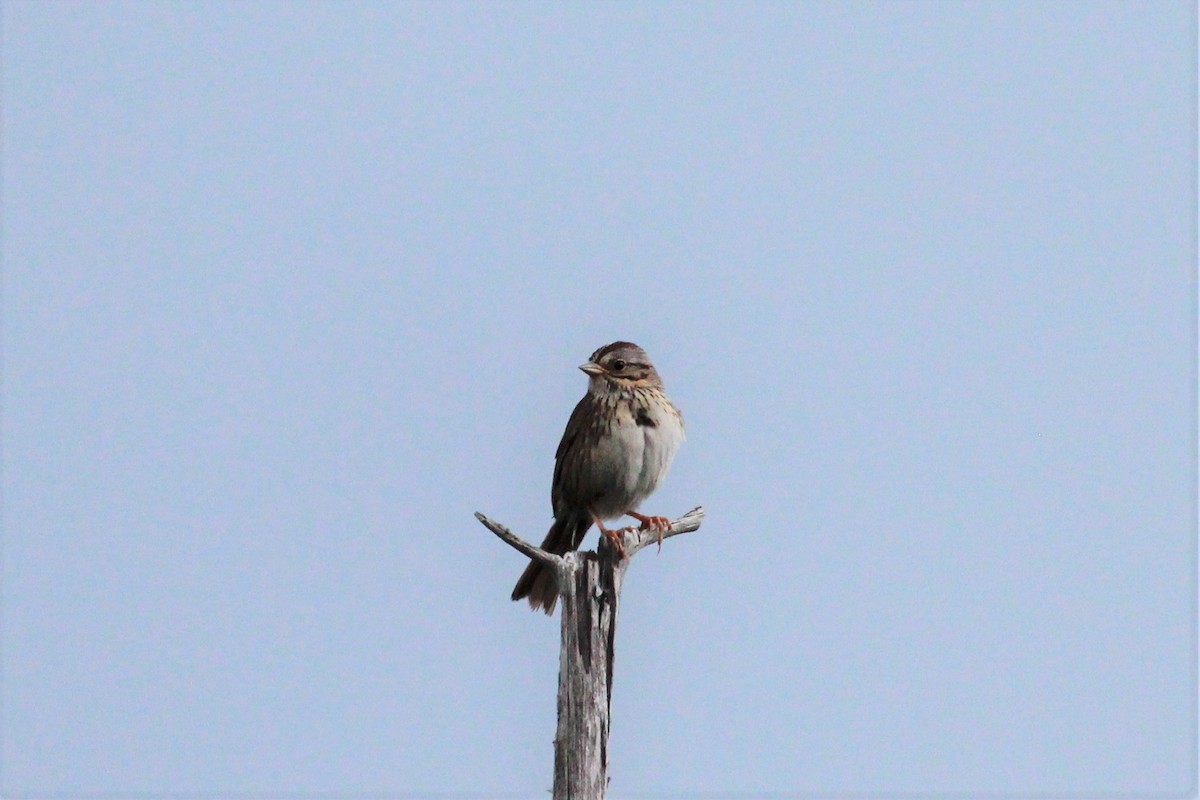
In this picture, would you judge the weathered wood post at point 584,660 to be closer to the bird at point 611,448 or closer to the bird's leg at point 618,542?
the bird's leg at point 618,542

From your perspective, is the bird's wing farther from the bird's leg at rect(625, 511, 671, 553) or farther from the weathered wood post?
the weathered wood post

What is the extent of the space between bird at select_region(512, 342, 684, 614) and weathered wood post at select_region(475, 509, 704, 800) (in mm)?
1308

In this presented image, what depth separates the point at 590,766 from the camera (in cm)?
776

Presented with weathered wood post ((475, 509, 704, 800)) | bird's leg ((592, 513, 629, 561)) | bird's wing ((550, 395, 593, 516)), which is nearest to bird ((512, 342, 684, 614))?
bird's wing ((550, 395, 593, 516))

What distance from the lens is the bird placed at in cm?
971

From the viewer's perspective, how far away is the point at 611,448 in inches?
383

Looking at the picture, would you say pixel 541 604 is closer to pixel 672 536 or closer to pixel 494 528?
pixel 672 536

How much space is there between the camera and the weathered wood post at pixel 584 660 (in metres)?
7.77

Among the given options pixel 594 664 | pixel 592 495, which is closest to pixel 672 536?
pixel 592 495

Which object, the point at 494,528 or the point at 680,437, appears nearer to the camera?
the point at 494,528

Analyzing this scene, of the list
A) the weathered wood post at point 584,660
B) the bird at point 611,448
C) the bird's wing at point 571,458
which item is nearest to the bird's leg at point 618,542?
the weathered wood post at point 584,660

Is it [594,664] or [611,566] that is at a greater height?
[611,566]

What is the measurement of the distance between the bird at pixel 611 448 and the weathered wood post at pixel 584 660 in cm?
131

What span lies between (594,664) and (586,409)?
248 centimetres
